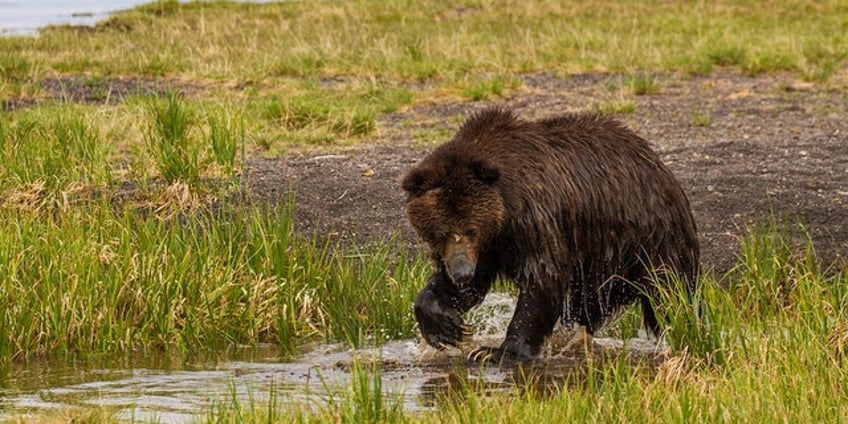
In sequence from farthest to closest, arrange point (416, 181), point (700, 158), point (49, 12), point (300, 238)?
point (49, 12) → point (700, 158) → point (300, 238) → point (416, 181)

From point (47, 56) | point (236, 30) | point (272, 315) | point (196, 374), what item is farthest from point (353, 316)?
point (236, 30)

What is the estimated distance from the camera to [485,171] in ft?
20.4

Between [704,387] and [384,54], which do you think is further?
[384,54]

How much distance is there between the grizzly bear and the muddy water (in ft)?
0.62

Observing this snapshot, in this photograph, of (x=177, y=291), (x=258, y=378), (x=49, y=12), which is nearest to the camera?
(x=258, y=378)

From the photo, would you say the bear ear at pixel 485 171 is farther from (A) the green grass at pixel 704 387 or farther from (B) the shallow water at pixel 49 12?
(B) the shallow water at pixel 49 12

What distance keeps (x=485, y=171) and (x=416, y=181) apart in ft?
1.02

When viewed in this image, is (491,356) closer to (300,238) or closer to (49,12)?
(300,238)

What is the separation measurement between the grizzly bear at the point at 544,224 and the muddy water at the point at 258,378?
19 centimetres

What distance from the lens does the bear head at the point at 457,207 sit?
20.5ft

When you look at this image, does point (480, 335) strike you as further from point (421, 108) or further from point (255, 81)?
point (255, 81)

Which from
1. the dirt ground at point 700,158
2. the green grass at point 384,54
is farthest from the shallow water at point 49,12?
the dirt ground at point 700,158

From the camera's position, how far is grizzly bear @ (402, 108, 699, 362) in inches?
248

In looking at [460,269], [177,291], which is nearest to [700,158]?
[177,291]
